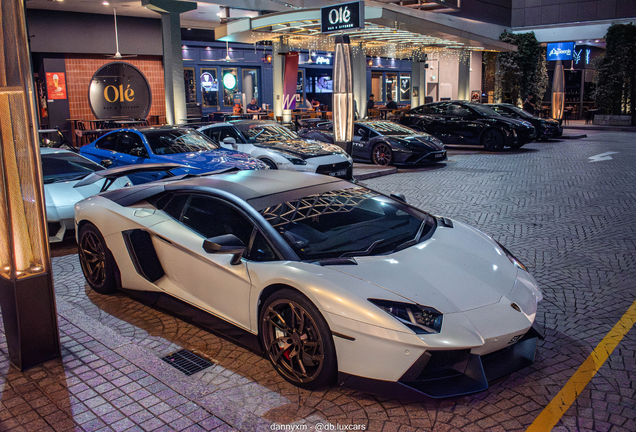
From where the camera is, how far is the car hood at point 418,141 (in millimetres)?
14094

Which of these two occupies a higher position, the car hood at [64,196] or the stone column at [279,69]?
the stone column at [279,69]

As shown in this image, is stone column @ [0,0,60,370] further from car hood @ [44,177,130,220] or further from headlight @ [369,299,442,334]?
car hood @ [44,177,130,220]

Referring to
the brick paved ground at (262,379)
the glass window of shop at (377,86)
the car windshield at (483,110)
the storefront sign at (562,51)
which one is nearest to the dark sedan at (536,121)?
the car windshield at (483,110)

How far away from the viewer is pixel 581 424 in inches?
120

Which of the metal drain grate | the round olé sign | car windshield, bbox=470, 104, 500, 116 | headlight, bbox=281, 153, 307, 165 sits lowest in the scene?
the metal drain grate

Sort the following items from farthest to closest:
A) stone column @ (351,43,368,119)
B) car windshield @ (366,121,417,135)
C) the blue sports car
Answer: stone column @ (351,43,368,119), car windshield @ (366,121,417,135), the blue sports car

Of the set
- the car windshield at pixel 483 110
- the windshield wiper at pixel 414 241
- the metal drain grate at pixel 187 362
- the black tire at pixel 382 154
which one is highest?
the car windshield at pixel 483 110

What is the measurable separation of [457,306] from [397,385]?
1.98 feet

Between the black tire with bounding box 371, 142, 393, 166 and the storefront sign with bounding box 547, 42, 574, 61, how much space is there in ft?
76.6

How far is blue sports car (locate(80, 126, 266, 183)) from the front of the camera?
31.0ft

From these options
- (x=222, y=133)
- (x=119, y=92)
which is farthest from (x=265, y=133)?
(x=119, y=92)

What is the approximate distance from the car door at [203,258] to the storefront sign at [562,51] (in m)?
33.6

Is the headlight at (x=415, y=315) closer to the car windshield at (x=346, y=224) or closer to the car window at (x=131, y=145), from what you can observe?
the car windshield at (x=346, y=224)

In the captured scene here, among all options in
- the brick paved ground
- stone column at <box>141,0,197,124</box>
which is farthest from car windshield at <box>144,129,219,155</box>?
stone column at <box>141,0,197,124</box>
